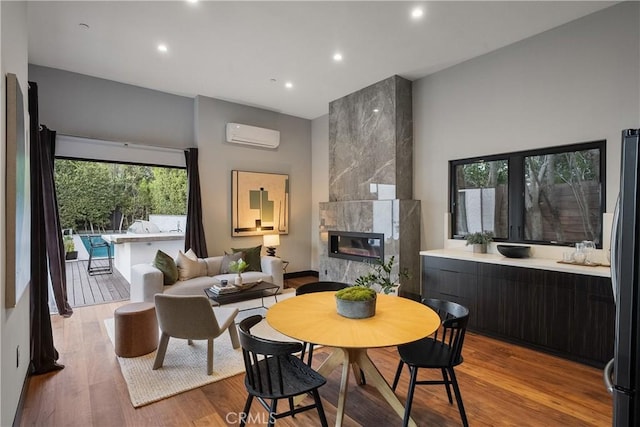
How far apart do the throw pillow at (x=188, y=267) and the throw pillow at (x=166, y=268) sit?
0.18m

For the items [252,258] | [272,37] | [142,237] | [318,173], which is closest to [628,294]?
[272,37]

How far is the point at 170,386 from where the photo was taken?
252 centimetres

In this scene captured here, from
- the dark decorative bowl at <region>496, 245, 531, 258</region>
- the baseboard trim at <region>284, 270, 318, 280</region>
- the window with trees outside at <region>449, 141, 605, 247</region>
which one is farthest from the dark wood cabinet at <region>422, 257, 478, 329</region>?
the baseboard trim at <region>284, 270, 318, 280</region>

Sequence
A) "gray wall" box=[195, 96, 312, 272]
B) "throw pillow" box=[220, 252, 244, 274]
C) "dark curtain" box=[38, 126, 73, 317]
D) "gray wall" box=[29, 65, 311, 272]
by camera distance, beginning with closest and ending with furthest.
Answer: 1. "dark curtain" box=[38, 126, 73, 317]
2. "gray wall" box=[29, 65, 311, 272]
3. "throw pillow" box=[220, 252, 244, 274]
4. "gray wall" box=[195, 96, 312, 272]

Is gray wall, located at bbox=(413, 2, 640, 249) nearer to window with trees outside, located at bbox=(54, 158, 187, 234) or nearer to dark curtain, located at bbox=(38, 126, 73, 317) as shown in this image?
dark curtain, located at bbox=(38, 126, 73, 317)

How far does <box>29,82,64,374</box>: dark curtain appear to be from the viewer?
2738 mm

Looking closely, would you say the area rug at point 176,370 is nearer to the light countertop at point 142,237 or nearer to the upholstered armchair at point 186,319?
the upholstered armchair at point 186,319

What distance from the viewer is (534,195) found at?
371 cm

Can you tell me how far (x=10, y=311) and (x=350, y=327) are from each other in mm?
2041

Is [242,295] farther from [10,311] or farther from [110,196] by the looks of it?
[110,196]

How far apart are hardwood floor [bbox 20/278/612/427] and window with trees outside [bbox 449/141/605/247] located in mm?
1355

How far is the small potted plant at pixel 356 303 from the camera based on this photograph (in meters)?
1.99

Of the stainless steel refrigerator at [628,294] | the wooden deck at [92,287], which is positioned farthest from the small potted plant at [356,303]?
the wooden deck at [92,287]

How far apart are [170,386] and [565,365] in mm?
3394
